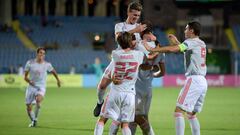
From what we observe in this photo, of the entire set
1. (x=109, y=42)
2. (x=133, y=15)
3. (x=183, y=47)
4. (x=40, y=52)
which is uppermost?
(x=133, y=15)

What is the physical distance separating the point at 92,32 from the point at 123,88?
39.2m

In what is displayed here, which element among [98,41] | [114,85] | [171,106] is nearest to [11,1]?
[98,41]

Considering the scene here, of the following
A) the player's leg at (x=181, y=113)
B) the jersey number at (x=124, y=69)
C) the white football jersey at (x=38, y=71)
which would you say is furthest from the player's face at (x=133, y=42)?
the white football jersey at (x=38, y=71)

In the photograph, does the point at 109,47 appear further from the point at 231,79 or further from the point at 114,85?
the point at 114,85

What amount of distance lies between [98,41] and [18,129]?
3396 centimetres

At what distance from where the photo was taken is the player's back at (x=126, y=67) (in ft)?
34.7

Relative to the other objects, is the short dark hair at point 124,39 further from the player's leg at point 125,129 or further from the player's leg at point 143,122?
the player's leg at point 143,122

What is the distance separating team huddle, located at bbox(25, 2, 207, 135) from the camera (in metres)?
10.6

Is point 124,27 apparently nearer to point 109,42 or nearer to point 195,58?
point 195,58

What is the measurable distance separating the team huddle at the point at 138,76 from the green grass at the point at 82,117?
10.5 ft

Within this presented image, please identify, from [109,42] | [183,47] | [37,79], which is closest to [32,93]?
[37,79]

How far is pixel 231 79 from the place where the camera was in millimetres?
42625

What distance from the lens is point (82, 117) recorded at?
19.6m

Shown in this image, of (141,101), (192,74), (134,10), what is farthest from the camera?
(192,74)
